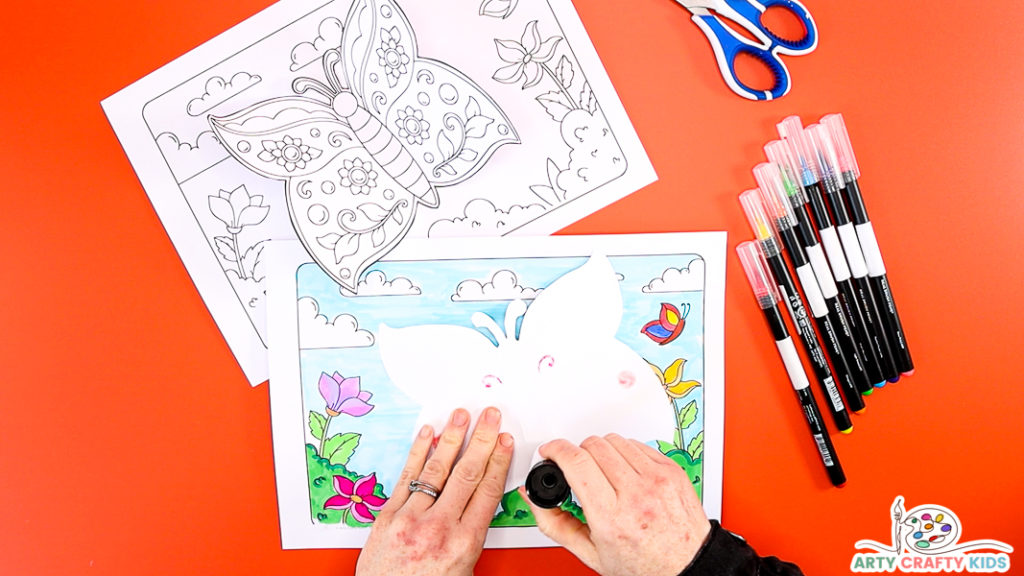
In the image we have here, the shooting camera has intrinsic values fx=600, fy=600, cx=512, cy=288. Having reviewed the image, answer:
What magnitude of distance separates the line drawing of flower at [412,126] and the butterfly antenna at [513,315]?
0.76ft

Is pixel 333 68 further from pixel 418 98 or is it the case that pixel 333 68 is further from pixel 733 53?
pixel 733 53

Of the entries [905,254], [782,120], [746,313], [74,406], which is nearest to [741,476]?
[746,313]

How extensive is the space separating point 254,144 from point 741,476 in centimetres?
75

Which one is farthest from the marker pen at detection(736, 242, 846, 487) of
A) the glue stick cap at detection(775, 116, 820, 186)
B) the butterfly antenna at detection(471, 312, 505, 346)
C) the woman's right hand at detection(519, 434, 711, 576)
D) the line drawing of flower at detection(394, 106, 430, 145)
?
the line drawing of flower at detection(394, 106, 430, 145)

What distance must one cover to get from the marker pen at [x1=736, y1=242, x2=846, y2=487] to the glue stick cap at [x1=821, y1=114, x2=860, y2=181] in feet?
0.47

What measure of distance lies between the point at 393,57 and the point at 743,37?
432 millimetres

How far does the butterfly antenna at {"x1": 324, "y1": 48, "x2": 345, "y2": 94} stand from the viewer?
729 millimetres

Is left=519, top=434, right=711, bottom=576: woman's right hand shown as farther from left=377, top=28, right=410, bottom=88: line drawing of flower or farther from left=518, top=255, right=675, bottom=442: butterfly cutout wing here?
left=377, top=28, right=410, bottom=88: line drawing of flower

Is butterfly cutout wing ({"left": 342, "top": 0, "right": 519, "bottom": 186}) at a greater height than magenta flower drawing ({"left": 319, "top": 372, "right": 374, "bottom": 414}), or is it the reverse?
butterfly cutout wing ({"left": 342, "top": 0, "right": 519, "bottom": 186})

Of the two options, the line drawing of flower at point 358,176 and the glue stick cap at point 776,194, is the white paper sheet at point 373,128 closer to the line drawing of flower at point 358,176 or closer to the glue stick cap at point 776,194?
the line drawing of flower at point 358,176

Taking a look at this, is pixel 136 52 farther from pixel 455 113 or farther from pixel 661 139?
pixel 661 139

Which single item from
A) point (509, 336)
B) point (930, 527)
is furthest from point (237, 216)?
point (930, 527)

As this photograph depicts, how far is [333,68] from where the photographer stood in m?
0.73

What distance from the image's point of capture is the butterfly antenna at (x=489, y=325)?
29.7 inches
